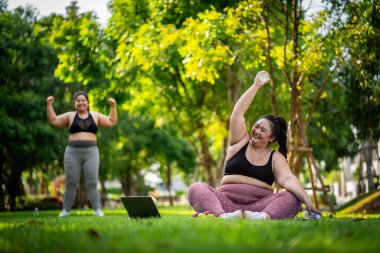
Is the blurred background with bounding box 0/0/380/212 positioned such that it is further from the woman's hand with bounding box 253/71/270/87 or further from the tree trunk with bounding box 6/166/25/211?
the woman's hand with bounding box 253/71/270/87

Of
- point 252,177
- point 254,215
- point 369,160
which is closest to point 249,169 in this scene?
point 252,177

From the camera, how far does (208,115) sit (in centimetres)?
2148

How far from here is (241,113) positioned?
688cm

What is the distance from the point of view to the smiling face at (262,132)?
6793 mm

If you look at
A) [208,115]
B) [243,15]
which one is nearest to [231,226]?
[243,15]

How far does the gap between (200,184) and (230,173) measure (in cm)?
40

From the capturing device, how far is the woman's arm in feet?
21.1

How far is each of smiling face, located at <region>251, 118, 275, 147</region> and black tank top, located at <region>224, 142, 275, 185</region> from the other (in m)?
0.20


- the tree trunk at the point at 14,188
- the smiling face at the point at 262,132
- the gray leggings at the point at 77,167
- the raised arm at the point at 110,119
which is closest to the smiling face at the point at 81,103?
the raised arm at the point at 110,119

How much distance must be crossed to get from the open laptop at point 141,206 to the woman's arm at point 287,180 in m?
1.49

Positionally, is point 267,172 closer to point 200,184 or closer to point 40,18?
point 200,184

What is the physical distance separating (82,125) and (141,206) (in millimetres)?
3456

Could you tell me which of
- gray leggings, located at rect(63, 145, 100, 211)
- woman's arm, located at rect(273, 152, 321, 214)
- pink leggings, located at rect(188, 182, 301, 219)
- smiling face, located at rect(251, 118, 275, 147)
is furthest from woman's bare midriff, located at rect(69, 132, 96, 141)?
woman's arm, located at rect(273, 152, 321, 214)

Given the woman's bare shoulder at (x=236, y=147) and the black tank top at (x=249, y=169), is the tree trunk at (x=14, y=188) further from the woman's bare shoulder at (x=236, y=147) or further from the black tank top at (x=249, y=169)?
the black tank top at (x=249, y=169)
